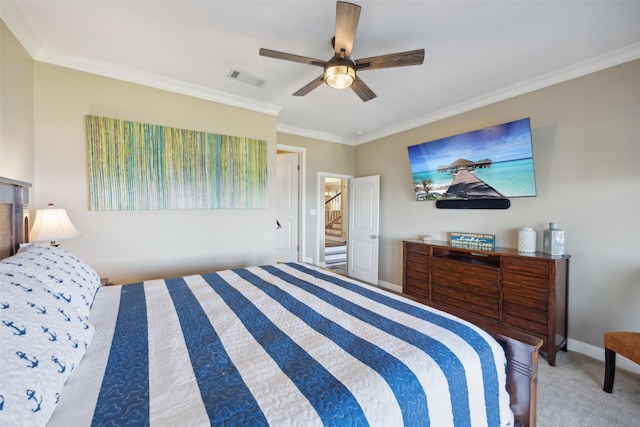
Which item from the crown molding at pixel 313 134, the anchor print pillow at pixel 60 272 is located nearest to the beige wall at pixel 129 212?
the crown molding at pixel 313 134

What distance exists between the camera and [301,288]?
1729mm

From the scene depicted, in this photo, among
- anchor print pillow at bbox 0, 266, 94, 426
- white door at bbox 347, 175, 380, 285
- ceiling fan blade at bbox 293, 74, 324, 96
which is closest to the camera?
anchor print pillow at bbox 0, 266, 94, 426

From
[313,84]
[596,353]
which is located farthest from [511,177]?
[313,84]

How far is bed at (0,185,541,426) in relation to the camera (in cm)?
68

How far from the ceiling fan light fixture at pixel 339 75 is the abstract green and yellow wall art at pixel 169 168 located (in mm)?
1576

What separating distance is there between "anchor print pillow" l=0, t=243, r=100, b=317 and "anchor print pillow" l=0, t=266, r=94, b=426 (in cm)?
7

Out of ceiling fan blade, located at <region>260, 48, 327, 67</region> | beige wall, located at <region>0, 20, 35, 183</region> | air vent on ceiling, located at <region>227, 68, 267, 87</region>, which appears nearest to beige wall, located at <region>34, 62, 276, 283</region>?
beige wall, located at <region>0, 20, 35, 183</region>

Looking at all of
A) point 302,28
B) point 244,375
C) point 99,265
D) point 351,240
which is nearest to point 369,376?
point 244,375

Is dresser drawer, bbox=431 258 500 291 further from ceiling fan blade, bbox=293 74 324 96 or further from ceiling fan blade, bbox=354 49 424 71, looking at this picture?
ceiling fan blade, bbox=293 74 324 96

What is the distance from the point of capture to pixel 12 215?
1675 millimetres

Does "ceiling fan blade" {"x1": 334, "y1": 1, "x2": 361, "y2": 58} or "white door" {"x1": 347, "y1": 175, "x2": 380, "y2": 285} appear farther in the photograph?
"white door" {"x1": 347, "y1": 175, "x2": 380, "y2": 285}

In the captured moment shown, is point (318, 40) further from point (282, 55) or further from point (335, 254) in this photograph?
point (335, 254)

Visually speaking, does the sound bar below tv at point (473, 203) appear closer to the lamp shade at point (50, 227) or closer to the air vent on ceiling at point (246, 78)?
the air vent on ceiling at point (246, 78)

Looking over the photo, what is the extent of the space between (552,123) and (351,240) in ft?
10.3
